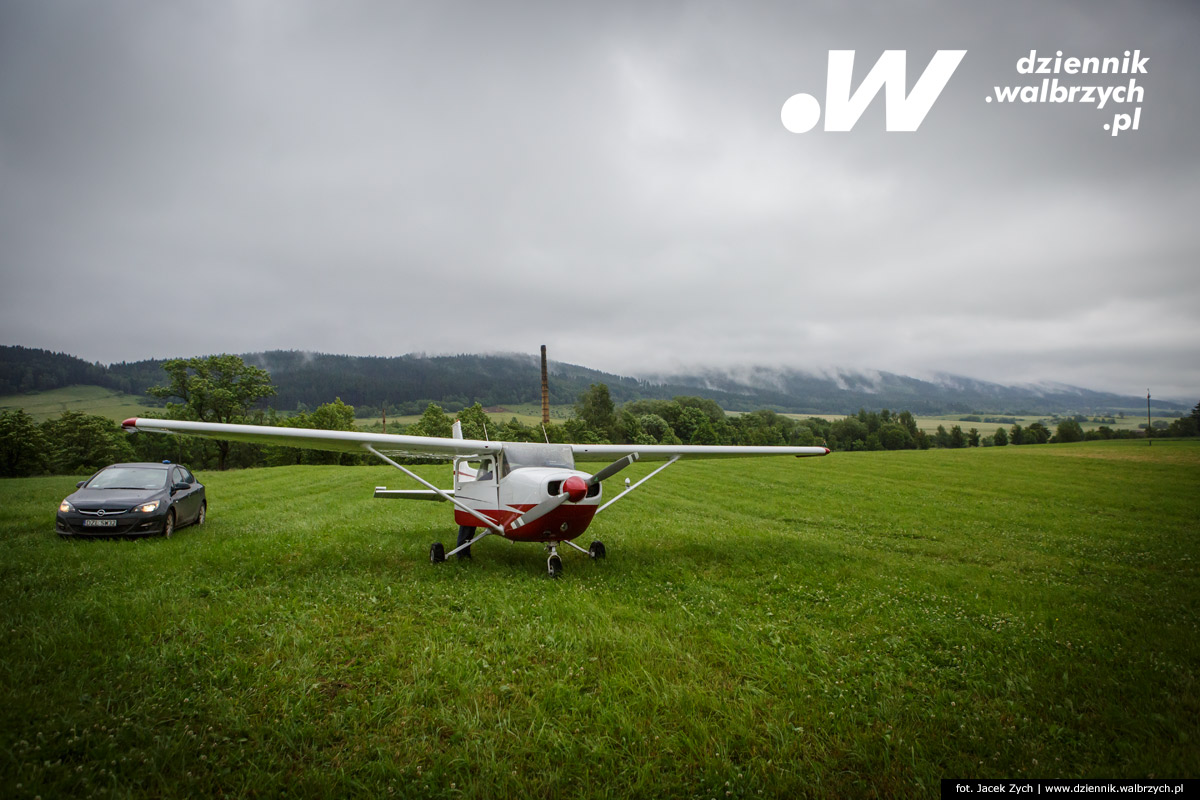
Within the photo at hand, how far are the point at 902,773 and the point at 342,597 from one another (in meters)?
7.18

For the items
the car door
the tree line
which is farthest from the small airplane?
the tree line

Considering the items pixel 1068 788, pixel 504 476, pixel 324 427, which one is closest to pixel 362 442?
pixel 504 476

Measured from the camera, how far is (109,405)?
6031 centimetres

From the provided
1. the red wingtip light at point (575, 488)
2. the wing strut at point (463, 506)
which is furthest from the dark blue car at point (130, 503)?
the red wingtip light at point (575, 488)

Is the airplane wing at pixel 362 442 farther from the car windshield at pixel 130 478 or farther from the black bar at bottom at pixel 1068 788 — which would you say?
the black bar at bottom at pixel 1068 788

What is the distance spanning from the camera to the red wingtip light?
26.1ft

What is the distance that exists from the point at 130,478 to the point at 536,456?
408 inches

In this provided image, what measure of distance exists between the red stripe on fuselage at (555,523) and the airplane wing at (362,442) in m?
1.53

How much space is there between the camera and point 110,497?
10539 mm

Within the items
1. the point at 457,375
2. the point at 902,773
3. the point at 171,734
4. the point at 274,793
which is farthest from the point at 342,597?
the point at 457,375

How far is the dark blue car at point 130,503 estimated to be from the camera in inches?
395

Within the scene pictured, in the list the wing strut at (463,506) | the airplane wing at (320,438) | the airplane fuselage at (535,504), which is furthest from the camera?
the wing strut at (463,506)

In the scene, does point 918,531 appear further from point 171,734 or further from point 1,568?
point 1,568

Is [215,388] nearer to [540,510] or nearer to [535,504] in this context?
[535,504]
